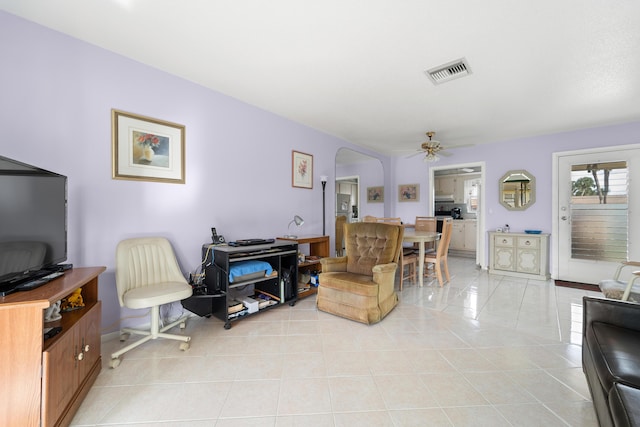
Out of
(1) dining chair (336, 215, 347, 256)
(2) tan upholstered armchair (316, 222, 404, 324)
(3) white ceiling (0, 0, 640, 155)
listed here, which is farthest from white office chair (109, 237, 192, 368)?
(1) dining chair (336, 215, 347, 256)

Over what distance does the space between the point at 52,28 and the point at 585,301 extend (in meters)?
4.15

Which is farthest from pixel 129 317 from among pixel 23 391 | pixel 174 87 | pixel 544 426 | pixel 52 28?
pixel 544 426

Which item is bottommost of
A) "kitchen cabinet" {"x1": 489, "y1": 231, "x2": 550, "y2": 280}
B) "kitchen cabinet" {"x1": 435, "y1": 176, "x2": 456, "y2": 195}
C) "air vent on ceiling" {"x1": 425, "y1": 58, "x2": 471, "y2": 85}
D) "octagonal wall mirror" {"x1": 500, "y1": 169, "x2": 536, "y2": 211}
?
A: "kitchen cabinet" {"x1": 489, "y1": 231, "x2": 550, "y2": 280}

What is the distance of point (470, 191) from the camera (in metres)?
6.90

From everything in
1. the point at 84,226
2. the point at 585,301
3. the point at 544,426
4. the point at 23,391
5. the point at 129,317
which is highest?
the point at 84,226

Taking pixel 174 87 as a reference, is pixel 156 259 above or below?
below

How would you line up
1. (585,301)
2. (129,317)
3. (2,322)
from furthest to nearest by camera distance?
(129,317), (585,301), (2,322)

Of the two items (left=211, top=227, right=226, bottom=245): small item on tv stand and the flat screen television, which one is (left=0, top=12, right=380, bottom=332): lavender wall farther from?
the flat screen television

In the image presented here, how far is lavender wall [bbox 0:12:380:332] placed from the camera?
1.87 m

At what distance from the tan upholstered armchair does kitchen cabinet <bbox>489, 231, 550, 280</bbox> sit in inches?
107

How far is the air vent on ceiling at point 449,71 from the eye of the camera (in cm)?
232

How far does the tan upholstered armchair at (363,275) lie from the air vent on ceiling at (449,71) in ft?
5.14

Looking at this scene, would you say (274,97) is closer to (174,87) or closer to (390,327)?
(174,87)

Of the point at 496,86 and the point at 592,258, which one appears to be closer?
the point at 496,86
